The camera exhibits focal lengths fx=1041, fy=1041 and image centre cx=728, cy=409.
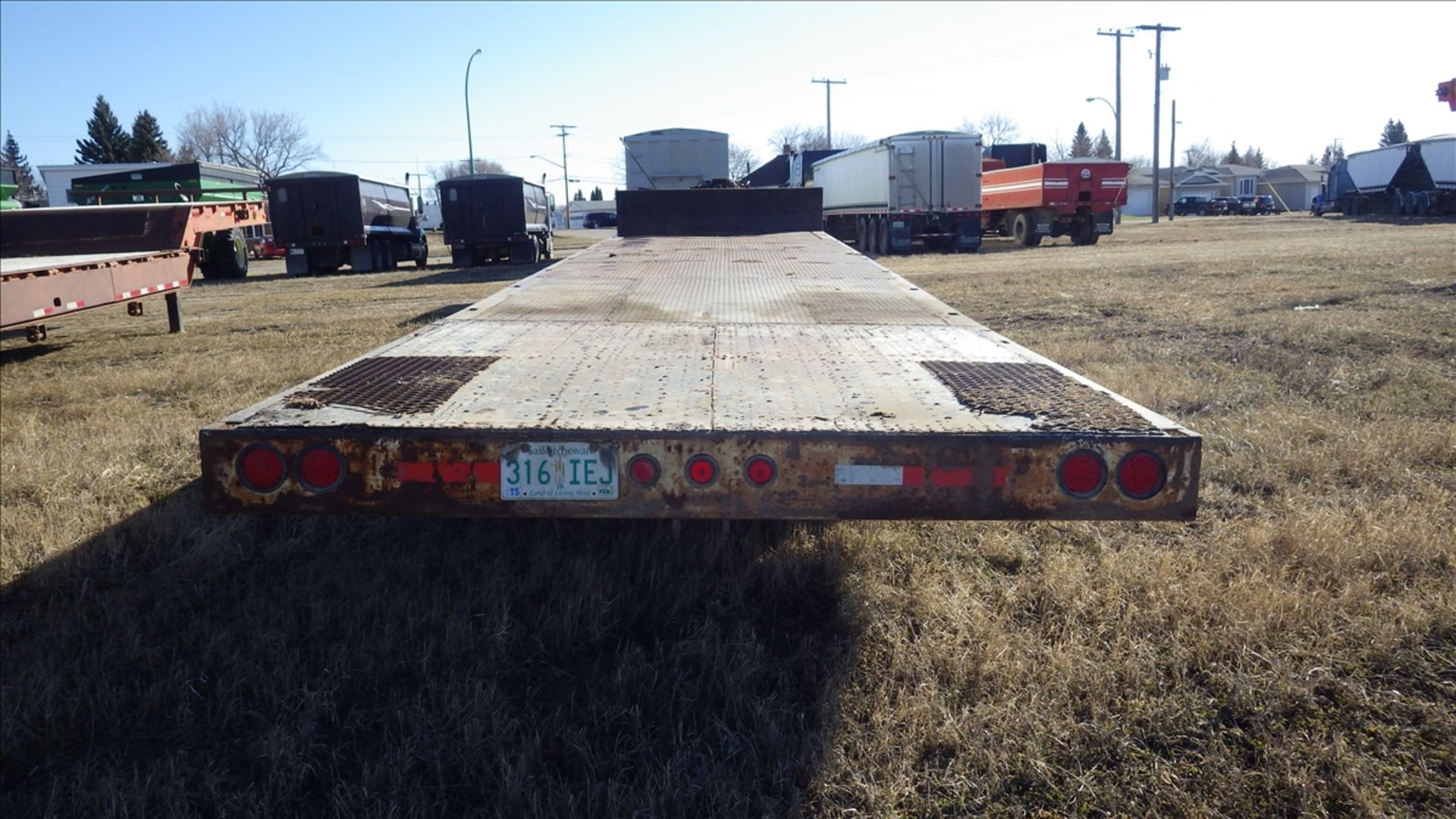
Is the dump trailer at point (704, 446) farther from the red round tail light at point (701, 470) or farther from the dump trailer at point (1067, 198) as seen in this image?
the dump trailer at point (1067, 198)

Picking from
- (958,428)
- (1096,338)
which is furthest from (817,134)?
(958,428)

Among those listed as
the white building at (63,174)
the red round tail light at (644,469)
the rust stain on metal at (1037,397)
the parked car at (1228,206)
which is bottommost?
the red round tail light at (644,469)

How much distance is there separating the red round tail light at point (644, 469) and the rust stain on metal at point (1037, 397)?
0.94 meters

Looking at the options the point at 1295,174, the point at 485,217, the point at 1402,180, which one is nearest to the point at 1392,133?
the point at 1295,174

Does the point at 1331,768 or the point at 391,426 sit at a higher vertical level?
the point at 391,426

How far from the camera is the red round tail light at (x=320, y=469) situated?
2.78 metres

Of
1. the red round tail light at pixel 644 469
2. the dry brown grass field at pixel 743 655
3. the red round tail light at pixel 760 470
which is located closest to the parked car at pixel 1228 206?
the dry brown grass field at pixel 743 655

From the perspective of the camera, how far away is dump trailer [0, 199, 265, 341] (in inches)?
330

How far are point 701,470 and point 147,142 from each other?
85286 mm

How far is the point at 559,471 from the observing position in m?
2.79

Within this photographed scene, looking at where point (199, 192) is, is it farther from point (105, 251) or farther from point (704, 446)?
point (704, 446)

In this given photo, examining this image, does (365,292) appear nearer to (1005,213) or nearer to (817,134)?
(1005,213)

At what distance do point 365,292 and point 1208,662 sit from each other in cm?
1779

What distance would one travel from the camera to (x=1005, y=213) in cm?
3409
